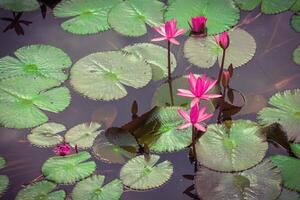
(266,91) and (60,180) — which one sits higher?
(266,91)

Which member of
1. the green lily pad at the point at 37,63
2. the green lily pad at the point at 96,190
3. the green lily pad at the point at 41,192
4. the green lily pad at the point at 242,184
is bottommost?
the green lily pad at the point at 41,192

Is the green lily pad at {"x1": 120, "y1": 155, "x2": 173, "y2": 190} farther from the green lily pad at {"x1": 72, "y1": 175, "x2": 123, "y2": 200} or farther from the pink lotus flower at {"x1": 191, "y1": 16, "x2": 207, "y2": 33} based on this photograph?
the pink lotus flower at {"x1": 191, "y1": 16, "x2": 207, "y2": 33}

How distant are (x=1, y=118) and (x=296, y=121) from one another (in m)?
1.29

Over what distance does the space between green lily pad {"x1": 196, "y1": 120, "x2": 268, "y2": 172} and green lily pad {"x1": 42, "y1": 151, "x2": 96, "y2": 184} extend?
46cm

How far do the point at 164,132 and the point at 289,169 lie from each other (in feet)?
1.72

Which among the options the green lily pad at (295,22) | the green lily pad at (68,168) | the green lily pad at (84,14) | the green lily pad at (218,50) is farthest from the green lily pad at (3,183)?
the green lily pad at (295,22)

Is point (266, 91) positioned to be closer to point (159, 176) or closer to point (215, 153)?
point (215, 153)

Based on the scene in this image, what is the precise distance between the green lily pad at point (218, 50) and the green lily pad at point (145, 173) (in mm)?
606

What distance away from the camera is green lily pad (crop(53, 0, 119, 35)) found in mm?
2631

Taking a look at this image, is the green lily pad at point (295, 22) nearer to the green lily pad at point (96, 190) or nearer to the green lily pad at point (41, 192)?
the green lily pad at point (96, 190)

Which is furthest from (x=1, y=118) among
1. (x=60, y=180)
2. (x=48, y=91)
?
(x=60, y=180)

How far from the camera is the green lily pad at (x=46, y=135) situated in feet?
7.09

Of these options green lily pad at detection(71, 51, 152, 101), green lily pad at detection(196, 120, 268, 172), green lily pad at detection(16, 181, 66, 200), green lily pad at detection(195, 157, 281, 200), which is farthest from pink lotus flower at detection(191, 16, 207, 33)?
green lily pad at detection(16, 181, 66, 200)

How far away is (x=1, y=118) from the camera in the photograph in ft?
7.36
